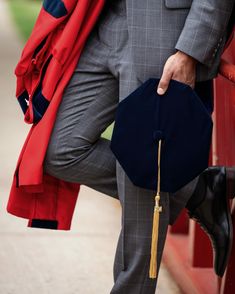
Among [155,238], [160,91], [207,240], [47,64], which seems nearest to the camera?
A: [160,91]

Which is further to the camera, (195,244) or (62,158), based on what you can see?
(195,244)

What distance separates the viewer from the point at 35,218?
3.49 metres

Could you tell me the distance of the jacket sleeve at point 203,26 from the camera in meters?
2.99

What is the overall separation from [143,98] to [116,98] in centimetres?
27

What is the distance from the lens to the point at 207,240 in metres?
4.25

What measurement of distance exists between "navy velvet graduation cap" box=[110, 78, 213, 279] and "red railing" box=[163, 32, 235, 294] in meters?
0.19

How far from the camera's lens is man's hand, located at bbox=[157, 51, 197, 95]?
2.99 m

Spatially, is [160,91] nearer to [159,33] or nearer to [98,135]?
[159,33]

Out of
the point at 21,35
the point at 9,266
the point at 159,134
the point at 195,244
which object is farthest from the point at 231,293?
the point at 21,35

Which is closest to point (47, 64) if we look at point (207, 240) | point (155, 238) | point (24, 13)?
point (155, 238)

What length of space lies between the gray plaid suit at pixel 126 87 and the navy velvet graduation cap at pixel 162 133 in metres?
0.10

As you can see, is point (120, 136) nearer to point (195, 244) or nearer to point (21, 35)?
point (195, 244)

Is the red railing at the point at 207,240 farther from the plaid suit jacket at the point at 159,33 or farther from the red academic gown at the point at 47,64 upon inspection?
the red academic gown at the point at 47,64

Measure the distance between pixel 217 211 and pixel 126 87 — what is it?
27.4 inches
